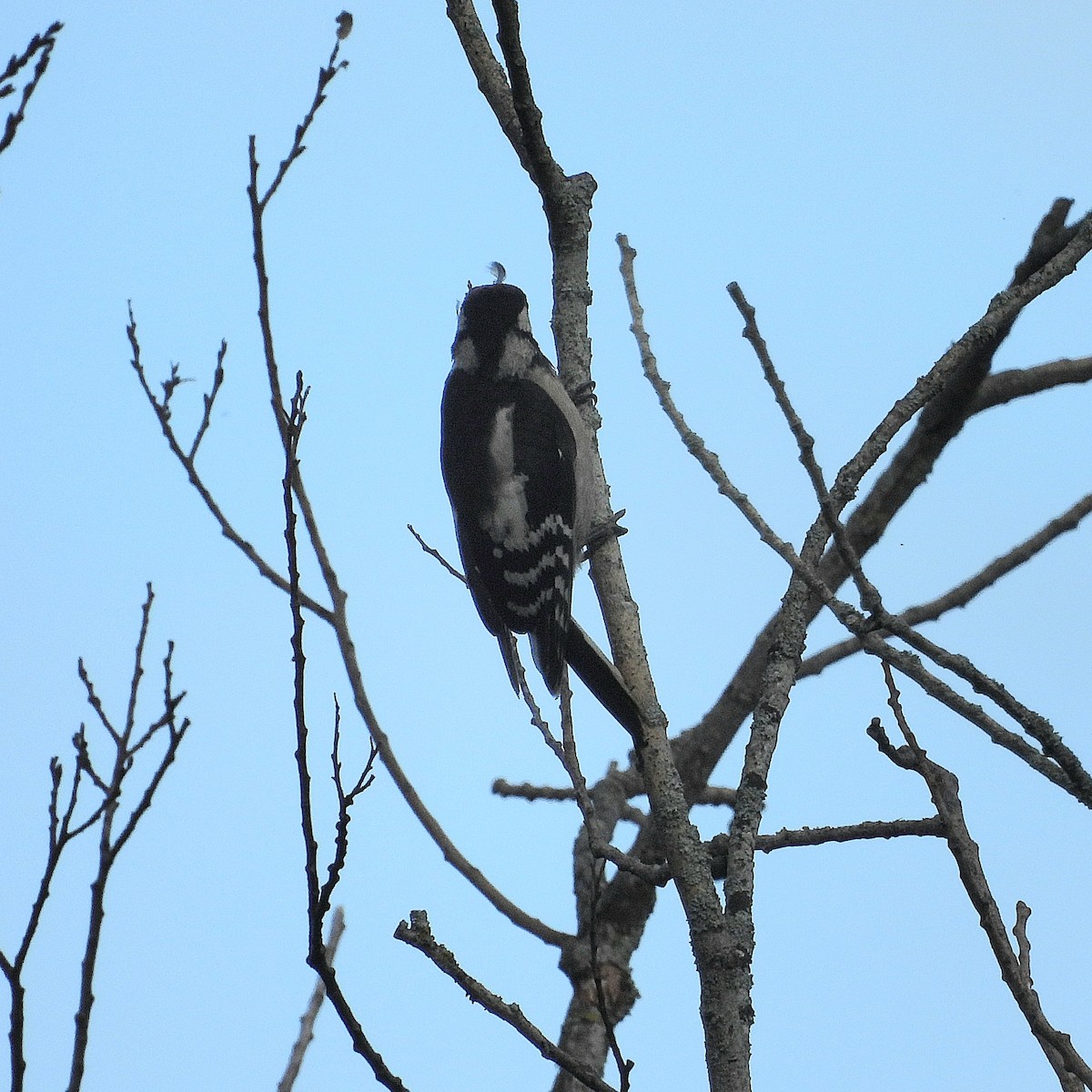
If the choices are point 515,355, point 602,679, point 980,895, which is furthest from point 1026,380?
point 980,895

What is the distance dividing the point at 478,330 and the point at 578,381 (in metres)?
0.91

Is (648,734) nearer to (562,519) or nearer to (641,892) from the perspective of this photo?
(562,519)

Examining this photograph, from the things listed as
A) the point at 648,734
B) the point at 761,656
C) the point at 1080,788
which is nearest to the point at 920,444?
the point at 761,656

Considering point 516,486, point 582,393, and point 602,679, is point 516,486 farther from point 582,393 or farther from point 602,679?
point 602,679

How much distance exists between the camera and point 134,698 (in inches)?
84.0

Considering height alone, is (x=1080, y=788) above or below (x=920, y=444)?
below

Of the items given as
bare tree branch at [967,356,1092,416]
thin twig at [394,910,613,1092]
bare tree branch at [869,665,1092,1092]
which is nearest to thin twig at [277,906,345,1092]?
thin twig at [394,910,613,1092]

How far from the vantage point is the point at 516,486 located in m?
3.72

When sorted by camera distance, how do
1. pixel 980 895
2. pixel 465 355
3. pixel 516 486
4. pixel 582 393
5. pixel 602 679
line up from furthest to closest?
pixel 465 355 → pixel 516 486 → pixel 582 393 → pixel 602 679 → pixel 980 895

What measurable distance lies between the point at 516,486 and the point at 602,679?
89cm

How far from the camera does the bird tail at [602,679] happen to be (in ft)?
8.36

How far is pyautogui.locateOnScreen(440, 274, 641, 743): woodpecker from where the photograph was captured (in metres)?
3.60

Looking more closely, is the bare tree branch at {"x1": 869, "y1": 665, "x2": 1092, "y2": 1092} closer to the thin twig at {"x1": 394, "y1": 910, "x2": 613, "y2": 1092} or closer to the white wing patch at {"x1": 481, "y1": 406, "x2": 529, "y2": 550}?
the thin twig at {"x1": 394, "y1": 910, "x2": 613, "y2": 1092}

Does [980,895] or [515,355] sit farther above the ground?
[515,355]
